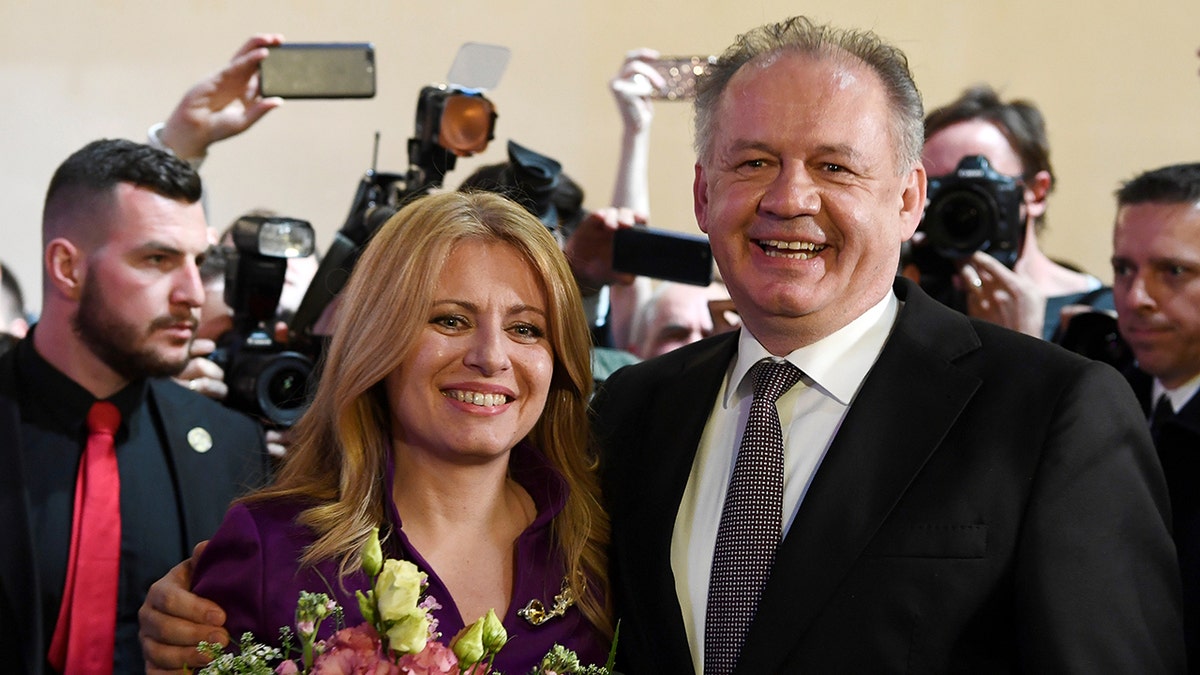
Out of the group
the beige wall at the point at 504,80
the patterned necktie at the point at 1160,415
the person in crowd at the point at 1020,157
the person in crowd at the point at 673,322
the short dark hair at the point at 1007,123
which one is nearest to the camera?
the patterned necktie at the point at 1160,415

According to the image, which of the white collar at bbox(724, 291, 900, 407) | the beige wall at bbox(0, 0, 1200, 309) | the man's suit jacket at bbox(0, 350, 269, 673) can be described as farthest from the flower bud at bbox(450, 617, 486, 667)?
the beige wall at bbox(0, 0, 1200, 309)

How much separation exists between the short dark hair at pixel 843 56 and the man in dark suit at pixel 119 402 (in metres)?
1.19

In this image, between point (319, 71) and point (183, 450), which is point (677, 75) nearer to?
point (319, 71)

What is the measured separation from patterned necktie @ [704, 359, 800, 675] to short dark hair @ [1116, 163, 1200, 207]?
120 centimetres

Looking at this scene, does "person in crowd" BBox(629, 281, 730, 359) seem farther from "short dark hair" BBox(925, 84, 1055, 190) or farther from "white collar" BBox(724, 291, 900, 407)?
"white collar" BBox(724, 291, 900, 407)

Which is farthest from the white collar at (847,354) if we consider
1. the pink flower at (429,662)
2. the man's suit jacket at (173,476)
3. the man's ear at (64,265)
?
the man's ear at (64,265)

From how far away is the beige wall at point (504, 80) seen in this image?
17.0 feet

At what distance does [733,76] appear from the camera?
1.90 m

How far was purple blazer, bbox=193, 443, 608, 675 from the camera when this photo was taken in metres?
1.76

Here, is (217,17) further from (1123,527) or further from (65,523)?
(1123,527)

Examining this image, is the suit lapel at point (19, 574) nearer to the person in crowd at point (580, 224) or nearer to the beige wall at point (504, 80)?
the person in crowd at point (580, 224)

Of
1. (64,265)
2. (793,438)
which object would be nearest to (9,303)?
(64,265)

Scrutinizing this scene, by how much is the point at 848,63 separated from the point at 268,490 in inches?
37.7

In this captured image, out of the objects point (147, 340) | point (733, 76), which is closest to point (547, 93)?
point (147, 340)
